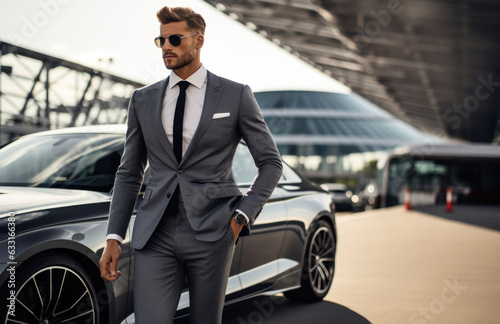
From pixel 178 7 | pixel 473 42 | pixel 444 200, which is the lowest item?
pixel 444 200

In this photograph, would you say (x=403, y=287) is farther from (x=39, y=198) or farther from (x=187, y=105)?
(x=187, y=105)

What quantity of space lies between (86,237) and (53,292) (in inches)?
13.4

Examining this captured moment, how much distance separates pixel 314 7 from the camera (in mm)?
25000

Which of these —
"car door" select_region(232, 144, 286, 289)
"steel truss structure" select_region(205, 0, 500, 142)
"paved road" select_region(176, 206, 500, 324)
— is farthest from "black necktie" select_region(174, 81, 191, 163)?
"steel truss structure" select_region(205, 0, 500, 142)

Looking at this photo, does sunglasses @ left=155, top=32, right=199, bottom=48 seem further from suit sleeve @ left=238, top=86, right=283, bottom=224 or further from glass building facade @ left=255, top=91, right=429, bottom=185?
glass building facade @ left=255, top=91, right=429, bottom=185

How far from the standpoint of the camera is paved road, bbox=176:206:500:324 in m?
5.61

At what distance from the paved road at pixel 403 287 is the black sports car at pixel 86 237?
331 mm

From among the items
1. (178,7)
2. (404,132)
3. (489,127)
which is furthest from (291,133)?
(178,7)

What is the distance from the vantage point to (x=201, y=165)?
2756mm

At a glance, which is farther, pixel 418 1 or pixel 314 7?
pixel 314 7

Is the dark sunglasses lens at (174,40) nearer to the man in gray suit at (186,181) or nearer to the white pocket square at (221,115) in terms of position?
the man in gray suit at (186,181)

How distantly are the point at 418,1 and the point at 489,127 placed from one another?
39097mm

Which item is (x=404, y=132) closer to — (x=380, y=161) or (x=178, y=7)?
(x=380, y=161)

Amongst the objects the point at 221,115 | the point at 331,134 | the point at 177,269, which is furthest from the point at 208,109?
the point at 331,134
